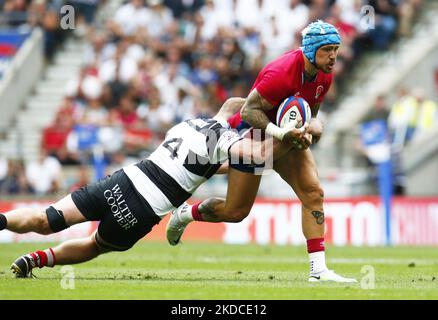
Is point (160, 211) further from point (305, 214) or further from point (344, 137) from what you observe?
point (344, 137)

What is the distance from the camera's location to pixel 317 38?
10.4 meters

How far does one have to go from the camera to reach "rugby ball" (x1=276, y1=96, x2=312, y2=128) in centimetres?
1031

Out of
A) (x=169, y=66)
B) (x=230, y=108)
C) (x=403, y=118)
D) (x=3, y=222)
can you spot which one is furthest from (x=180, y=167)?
(x=169, y=66)

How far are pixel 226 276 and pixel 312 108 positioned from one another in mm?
2000

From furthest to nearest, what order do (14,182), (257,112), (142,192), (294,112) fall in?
(14,182)
(257,112)
(142,192)
(294,112)

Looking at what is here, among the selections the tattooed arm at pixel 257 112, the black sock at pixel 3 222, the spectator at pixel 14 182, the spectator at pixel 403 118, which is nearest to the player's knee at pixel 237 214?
the tattooed arm at pixel 257 112

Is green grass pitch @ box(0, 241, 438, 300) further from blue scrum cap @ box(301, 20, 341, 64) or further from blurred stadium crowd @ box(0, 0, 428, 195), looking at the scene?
blurred stadium crowd @ box(0, 0, 428, 195)

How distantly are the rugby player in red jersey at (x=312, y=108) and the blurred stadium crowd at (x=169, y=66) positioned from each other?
11.3 m

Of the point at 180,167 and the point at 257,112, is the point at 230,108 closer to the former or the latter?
the point at 257,112

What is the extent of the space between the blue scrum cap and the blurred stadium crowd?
11579 millimetres

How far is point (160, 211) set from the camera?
1047 centimetres

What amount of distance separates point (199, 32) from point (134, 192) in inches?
583

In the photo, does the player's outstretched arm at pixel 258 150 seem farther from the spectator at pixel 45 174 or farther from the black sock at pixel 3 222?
the spectator at pixel 45 174
